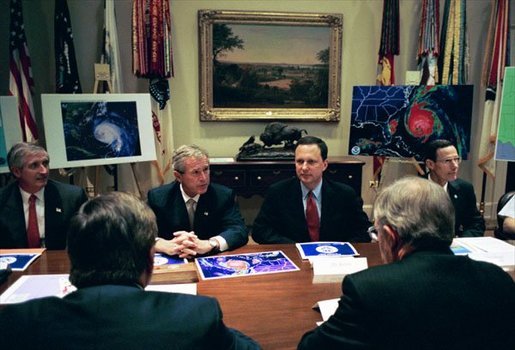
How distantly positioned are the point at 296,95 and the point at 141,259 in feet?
13.8

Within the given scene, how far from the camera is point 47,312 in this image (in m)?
0.90

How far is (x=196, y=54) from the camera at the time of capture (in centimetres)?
482

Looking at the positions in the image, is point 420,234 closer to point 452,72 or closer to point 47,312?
point 47,312

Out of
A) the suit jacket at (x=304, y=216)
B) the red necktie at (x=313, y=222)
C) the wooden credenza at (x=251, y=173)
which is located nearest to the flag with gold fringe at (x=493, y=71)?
the wooden credenza at (x=251, y=173)

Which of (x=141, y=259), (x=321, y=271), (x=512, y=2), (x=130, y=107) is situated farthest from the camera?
(x=512, y=2)

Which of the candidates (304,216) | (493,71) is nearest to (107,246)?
(304,216)

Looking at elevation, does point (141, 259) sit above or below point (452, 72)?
below

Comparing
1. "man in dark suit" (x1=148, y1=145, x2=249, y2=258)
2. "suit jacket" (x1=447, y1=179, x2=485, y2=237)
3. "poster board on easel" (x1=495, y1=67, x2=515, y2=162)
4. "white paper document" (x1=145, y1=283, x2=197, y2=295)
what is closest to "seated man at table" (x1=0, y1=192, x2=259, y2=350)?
"white paper document" (x1=145, y1=283, x2=197, y2=295)

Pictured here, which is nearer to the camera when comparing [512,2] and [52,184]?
[52,184]

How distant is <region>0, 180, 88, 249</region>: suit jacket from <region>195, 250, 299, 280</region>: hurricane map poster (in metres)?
0.97

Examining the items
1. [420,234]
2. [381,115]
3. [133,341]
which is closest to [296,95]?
[381,115]

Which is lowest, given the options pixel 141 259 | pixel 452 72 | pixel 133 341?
pixel 133 341

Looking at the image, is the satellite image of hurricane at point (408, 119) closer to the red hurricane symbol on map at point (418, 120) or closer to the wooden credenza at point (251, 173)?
the red hurricane symbol on map at point (418, 120)

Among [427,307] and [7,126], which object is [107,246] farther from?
[7,126]
